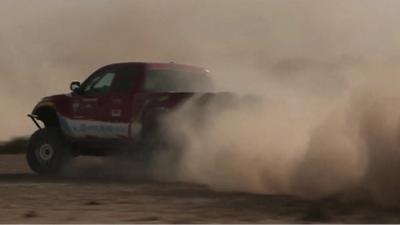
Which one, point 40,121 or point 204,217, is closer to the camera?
point 204,217

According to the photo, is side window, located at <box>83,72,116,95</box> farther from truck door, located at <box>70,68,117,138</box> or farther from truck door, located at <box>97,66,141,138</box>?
truck door, located at <box>97,66,141,138</box>

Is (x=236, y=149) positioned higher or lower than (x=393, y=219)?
higher

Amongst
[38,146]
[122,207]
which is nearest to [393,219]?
[122,207]

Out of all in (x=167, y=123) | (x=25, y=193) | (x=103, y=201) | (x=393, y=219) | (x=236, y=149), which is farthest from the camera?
(x=167, y=123)

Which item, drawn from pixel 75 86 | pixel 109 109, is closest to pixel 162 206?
pixel 109 109

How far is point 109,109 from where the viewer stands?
16.7 meters

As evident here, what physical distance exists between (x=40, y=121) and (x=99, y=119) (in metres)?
1.84

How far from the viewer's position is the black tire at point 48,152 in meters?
17.6

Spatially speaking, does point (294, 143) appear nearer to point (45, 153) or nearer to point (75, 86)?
point (75, 86)

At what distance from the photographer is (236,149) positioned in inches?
573

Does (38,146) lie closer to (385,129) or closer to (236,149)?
(236,149)

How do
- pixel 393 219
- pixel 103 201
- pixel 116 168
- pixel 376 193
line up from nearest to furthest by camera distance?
pixel 393 219 → pixel 376 193 → pixel 103 201 → pixel 116 168

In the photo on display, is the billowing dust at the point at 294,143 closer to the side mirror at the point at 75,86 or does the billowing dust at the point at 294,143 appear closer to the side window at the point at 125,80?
the side window at the point at 125,80

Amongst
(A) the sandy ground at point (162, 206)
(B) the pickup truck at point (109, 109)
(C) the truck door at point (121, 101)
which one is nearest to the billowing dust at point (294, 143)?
(A) the sandy ground at point (162, 206)
